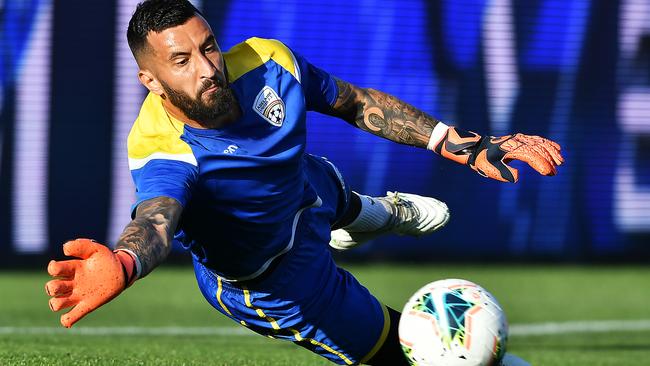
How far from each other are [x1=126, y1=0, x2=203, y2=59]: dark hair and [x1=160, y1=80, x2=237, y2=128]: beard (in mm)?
231

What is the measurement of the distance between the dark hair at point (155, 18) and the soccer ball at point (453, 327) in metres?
1.82

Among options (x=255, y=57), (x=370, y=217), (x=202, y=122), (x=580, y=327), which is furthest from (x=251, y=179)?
(x=580, y=327)

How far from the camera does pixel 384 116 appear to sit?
612 centimetres

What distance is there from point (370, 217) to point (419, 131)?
0.88 metres

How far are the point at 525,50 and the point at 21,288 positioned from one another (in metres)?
7.22

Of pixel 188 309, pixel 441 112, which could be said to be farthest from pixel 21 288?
pixel 441 112

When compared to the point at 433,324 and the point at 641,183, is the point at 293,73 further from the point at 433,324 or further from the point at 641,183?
the point at 641,183

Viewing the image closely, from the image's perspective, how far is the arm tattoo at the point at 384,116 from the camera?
6074mm

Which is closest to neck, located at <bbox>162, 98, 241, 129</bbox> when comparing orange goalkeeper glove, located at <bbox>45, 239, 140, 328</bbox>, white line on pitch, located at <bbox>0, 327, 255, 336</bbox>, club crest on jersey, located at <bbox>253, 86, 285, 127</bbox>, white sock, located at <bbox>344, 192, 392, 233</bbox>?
club crest on jersey, located at <bbox>253, 86, 285, 127</bbox>

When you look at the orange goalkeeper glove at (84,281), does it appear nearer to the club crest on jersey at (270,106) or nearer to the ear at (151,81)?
the ear at (151,81)

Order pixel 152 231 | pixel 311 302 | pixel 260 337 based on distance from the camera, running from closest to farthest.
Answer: pixel 152 231 < pixel 311 302 < pixel 260 337

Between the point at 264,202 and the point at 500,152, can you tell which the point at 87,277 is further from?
the point at 500,152

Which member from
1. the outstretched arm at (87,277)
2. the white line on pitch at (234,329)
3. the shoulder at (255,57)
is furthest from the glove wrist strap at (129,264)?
the white line on pitch at (234,329)

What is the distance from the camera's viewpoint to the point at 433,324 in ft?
17.8
